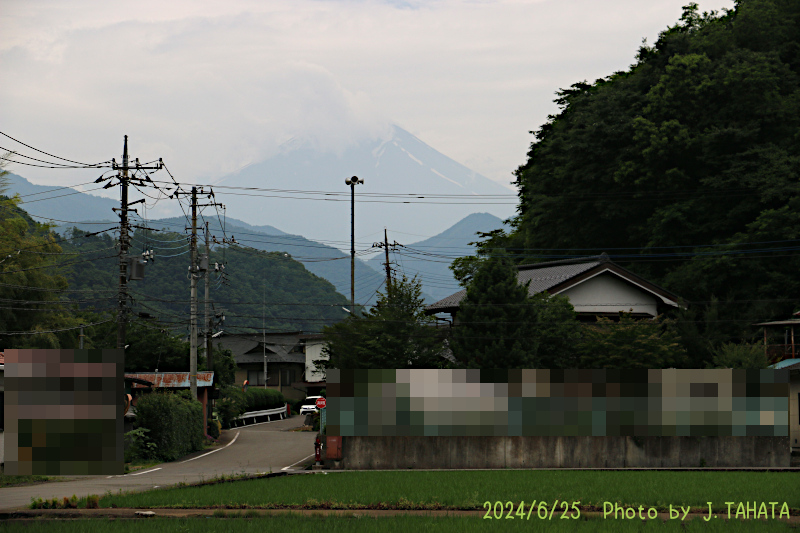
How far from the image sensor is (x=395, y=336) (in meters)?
31.5

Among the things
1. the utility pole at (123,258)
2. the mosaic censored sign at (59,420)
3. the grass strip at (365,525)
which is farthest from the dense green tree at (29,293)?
the mosaic censored sign at (59,420)

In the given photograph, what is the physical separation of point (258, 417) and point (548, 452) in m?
34.1

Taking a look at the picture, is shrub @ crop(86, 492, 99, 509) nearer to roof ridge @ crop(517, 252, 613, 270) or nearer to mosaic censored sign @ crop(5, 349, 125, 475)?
mosaic censored sign @ crop(5, 349, 125, 475)

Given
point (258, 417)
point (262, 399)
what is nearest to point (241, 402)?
point (258, 417)

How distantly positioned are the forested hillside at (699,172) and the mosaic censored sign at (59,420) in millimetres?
31051

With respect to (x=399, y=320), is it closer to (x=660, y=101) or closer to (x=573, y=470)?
(x=573, y=470)

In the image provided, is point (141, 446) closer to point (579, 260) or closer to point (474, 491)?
point (474, 491)

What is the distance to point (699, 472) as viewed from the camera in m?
22.8

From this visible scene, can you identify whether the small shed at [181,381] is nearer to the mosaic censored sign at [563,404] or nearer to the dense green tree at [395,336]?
the dense green tree at [395,336]

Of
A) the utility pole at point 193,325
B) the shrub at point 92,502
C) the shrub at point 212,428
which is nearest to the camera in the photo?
the shrub at point 92,502

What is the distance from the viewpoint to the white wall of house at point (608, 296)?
39906 millimetres

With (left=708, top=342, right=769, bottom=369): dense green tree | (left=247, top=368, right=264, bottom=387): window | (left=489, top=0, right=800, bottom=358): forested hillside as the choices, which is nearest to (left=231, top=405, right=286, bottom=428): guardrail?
(left=247, top=368, right=264, bottom=387): window

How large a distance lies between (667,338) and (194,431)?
64.9 feet

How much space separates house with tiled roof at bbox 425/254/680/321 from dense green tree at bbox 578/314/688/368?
30.7 ft
